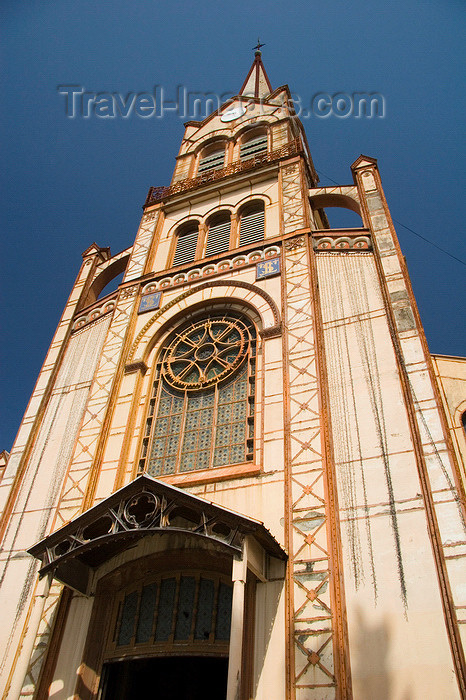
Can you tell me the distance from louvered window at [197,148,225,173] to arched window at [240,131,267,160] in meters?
0.90

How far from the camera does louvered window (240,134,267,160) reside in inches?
867

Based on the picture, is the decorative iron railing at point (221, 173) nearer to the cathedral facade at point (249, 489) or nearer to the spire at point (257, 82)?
the cathedral facade at point (249, 489)

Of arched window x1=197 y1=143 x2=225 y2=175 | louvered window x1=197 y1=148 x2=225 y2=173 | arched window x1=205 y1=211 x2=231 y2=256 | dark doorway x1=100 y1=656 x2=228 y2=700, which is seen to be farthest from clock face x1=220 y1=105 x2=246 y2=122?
dark doorway x1=100 y1=656 x2=228 y2=700

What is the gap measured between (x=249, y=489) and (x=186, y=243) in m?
10.6

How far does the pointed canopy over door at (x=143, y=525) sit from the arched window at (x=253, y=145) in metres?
15.7

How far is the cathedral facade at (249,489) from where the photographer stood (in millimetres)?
8070

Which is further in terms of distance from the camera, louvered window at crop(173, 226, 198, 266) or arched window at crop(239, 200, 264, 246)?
louvered window at crop(173, 226, 198, 266)

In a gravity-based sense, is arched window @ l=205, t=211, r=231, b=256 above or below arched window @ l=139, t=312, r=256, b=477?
above

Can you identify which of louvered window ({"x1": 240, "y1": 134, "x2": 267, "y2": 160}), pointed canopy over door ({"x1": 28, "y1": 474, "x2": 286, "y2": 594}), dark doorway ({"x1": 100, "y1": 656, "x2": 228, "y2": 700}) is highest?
louvered window ({"x1": 240, "y1": 134, "x2": 267, "y2": 160})

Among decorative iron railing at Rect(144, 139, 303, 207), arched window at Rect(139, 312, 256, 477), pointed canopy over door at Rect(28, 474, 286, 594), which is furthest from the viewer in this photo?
decorative iron railing at Rect(144, 139, 303, 207)

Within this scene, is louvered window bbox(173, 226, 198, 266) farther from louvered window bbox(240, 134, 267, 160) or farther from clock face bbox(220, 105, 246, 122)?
clock face bbox(220, 105, 246, 122)

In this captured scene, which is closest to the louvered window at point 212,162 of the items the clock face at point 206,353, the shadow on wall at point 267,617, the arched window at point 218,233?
the arched window at point 218,233

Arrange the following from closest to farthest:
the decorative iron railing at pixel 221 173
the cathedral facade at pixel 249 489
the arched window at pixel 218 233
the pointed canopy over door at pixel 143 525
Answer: the cathedral facade at pixel 249 489, the pointed canopy over door at pixel 143 525, the arched window at pixel 218 233, the decorative iron railing at pixel 221 173

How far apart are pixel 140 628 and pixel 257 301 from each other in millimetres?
7903
